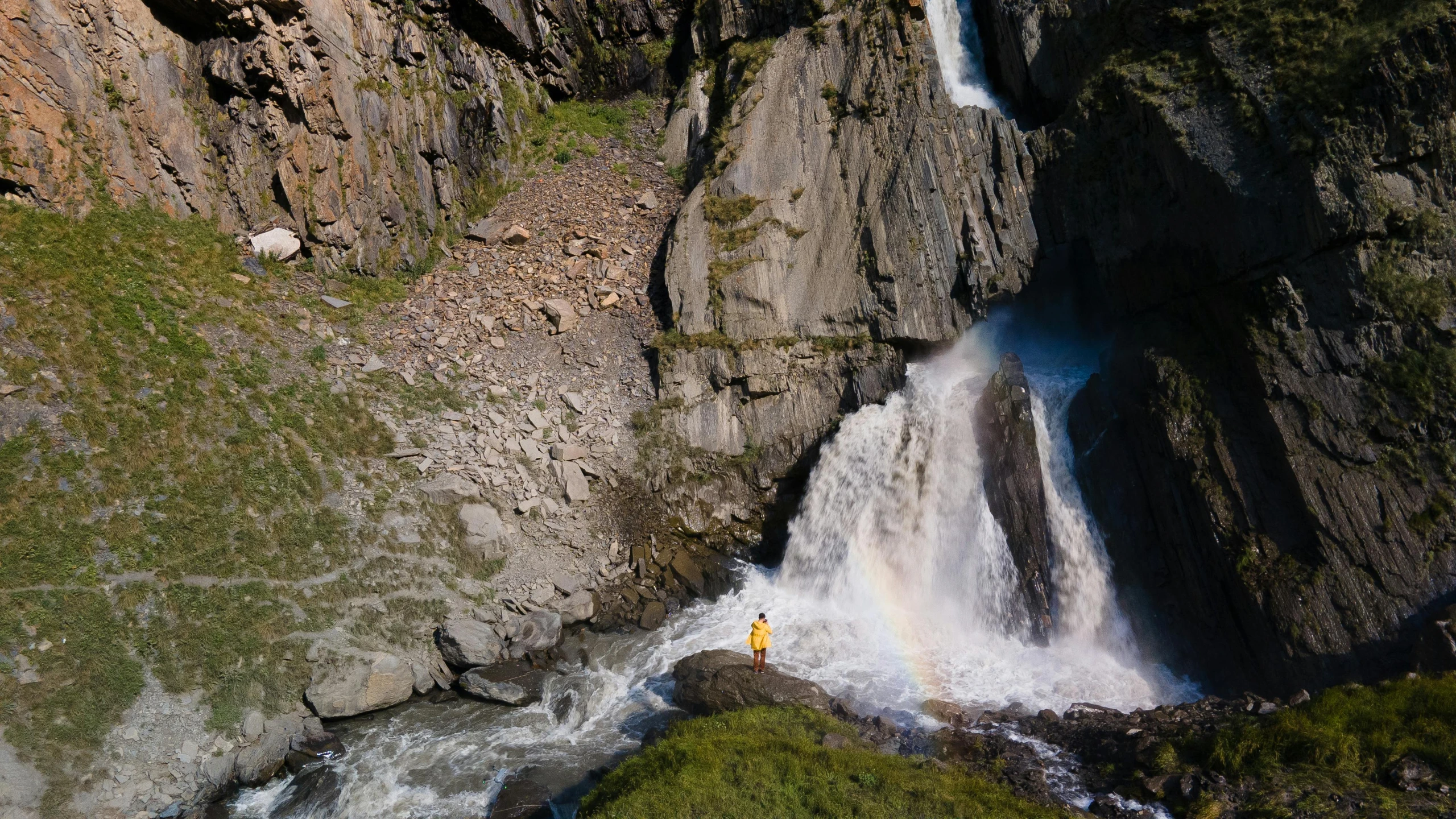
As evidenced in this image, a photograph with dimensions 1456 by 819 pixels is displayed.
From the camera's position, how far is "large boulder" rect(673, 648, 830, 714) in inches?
585

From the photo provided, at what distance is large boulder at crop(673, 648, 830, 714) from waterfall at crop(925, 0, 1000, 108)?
2050 centimetres

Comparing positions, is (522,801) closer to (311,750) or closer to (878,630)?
(311,750)

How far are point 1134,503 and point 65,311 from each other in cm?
2622

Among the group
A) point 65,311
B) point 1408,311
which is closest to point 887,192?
point 1408,311

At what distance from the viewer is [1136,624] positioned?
17078mm

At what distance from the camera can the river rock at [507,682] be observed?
16656mm

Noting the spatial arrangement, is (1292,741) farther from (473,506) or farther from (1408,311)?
(473,506)

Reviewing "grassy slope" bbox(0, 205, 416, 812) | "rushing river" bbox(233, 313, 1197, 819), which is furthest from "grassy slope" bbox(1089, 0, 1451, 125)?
"grassy slope" bbox(0, 205, 416, 812)

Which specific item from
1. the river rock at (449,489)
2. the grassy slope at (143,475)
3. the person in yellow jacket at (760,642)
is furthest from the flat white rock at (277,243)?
the person in yellow jacket at (760,642)

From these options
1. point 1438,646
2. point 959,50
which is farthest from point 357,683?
point 959,50

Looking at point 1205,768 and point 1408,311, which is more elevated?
point 1408,311

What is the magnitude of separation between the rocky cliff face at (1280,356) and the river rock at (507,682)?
45.1ft

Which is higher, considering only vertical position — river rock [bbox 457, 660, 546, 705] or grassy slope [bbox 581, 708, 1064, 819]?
river rock [bbox 457, 660, 546, 705]

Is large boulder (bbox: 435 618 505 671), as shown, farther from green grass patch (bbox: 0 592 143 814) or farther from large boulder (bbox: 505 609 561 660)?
green grass patch (bbox: 0 592 143 814)
